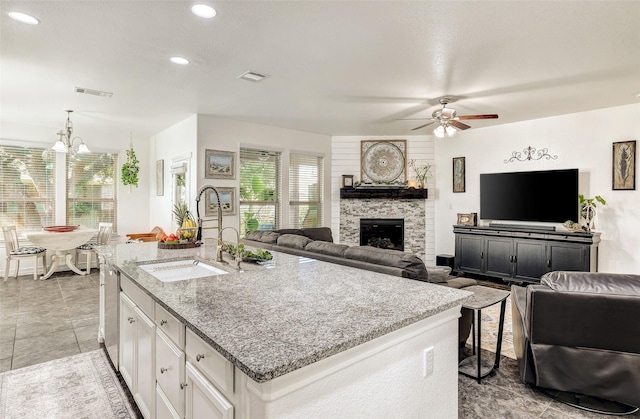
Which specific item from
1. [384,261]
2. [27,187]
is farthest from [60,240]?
[384,261]

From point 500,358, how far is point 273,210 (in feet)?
14.3

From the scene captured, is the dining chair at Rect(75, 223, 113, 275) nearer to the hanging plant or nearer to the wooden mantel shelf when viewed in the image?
the hanging plant

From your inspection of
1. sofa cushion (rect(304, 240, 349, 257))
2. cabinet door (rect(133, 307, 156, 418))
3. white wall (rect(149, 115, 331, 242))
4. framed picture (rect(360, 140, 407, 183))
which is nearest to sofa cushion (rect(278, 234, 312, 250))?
sofa cushion (rect(304, 240, 349, 257))

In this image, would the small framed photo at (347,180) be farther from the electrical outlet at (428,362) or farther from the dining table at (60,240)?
the electrical outlet at (428,362)

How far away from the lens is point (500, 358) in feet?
9.61

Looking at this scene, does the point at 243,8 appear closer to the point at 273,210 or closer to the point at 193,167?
the point at 193,167

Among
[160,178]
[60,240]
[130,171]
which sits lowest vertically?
[60,240]

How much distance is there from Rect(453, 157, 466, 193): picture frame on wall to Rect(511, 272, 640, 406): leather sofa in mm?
4402

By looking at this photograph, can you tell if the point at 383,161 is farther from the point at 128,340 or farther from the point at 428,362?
the point at 428,362

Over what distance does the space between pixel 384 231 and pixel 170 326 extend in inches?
225

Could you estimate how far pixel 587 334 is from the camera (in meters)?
2.17

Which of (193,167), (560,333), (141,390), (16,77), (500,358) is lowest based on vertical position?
(500,358)

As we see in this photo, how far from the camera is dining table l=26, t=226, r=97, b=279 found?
17.9ft

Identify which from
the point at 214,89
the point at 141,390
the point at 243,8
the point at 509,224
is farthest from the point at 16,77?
the point at 509,224
